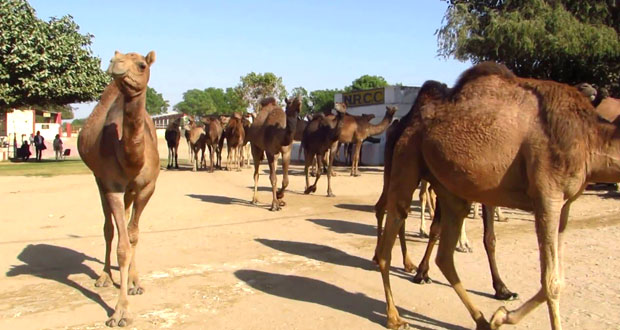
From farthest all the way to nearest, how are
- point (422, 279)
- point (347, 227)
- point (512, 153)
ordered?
1. point (347, 227)
2. point (422, 279)
3. point (512, 153)

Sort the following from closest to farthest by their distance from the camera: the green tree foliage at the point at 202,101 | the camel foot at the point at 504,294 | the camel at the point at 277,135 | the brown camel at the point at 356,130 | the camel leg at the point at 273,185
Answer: the camel foot at the point at 504,294 < the camel leg at the point at 273,185 < the camel at the point at 277,135 < the brown camel at the point at 356,130 < the green tree foliage at the point at 202,101

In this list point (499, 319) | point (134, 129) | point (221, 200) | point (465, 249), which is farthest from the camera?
point (221, 200)

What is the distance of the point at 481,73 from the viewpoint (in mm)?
5059

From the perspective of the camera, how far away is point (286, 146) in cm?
1326

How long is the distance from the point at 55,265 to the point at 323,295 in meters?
3.98

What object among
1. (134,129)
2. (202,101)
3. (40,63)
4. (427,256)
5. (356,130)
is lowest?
(427,256)

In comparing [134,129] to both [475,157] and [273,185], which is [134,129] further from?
[273,185]

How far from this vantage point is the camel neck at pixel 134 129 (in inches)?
204

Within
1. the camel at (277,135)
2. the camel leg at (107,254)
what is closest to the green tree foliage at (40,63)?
the camel at (277,135)

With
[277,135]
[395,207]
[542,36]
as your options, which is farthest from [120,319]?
[542,36]

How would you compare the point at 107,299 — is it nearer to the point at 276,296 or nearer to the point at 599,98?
the point at 276,296

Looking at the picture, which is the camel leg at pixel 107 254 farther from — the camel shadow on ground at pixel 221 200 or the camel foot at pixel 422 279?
the camel shadow on ground at pixel 221 200

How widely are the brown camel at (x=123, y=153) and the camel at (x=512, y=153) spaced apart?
2.65 metres

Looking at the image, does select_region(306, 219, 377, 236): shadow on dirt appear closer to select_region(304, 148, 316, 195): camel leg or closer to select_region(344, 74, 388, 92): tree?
select_region(304, 148, 316, 195): camel leg
